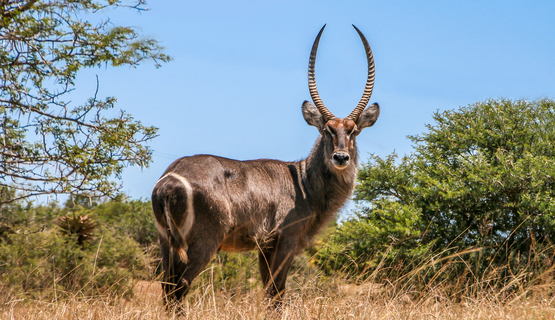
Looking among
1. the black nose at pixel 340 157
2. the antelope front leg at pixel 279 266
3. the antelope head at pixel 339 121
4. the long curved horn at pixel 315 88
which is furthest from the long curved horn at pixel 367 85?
the antelope front leg at pixel 279 266

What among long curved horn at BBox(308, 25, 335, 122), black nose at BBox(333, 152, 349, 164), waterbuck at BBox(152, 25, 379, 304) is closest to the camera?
waterbuck at BBox(152, 25, 379, 304)

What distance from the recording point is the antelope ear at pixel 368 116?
628 centimetres

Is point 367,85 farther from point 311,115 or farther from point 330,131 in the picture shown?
point 330,131

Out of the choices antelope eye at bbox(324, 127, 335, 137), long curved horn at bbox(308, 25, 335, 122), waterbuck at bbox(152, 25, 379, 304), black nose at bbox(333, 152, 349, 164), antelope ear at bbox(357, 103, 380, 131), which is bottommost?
waterbuck at bbox(152, 25, 379, 304)

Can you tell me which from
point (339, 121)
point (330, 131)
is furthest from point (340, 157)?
point (339, 121)

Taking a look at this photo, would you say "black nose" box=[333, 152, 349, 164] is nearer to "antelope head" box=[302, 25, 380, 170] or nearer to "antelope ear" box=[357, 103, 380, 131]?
A: "antelope head" box=[302, 25, 380, 170]

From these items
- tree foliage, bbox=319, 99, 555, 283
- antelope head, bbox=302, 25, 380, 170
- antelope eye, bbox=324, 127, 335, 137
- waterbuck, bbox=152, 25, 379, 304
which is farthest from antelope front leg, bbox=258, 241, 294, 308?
tree foliage, bbox=319, 99, 555, 283

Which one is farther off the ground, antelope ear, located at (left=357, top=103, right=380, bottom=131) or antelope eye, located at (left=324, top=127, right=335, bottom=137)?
antelope ear, located at (left=357, top=103, right=380, bottom=131)

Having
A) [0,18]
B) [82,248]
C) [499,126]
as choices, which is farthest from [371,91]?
[82,248]

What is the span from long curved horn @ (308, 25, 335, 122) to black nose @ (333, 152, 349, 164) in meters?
0.78

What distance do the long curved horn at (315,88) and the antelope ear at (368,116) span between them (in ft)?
1.15

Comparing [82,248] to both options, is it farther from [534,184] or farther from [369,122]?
[534,184]

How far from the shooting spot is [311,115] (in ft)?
20.8

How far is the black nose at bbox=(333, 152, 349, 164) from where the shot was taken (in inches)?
218
